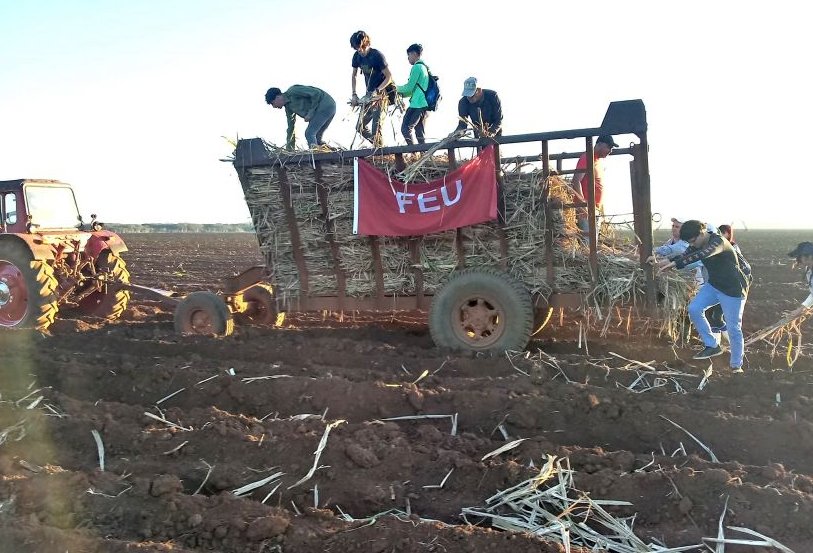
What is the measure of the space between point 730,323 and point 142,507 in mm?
5200

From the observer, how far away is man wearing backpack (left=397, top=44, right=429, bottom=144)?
7.43 meters

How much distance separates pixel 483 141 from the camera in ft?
20.9

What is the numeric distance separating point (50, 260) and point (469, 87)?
6.02 meters

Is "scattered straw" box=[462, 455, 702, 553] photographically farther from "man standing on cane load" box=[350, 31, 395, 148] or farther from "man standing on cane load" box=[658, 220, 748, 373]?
"man standing on cane load" box=[350, 31, 395, 148]

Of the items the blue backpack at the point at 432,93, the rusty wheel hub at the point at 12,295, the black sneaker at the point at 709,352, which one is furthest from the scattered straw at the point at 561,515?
the rusty wheel hub at the point at 12,295

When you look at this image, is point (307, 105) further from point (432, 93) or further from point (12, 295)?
point (12, 295)

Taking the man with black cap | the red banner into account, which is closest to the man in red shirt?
the red banner

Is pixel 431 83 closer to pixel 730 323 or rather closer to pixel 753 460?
pixel 730 323

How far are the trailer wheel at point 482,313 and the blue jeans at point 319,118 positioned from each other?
241cm

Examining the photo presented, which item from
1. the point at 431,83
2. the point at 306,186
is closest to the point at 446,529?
the point at 306,186

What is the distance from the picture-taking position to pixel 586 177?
6.30 meters

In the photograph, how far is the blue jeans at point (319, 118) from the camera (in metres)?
7.50

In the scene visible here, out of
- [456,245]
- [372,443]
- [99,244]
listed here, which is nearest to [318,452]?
[372,443]

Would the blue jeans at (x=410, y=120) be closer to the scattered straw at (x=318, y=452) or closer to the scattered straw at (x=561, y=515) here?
the scattered straw at (x=318, y=452)
